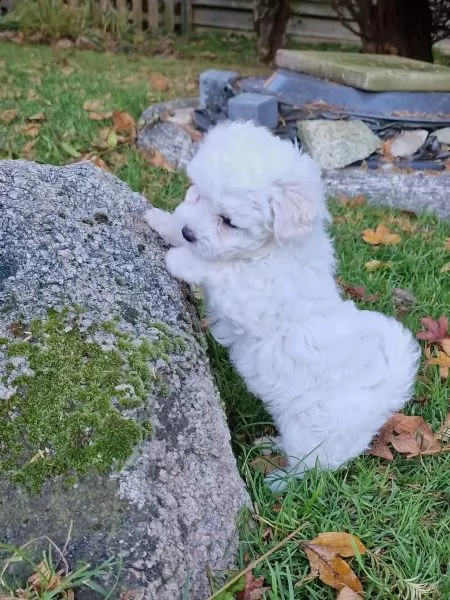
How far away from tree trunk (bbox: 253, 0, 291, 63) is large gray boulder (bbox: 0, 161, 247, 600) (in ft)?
29.4

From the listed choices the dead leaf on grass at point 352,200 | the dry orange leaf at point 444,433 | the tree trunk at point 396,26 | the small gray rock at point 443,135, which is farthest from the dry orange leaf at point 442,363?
the tree trunk at point 396,26

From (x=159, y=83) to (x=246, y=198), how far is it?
20.2ft

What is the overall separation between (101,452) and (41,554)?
0.33 meters

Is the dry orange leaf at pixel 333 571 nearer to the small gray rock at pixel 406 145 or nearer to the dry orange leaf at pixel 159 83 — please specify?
the small gray rock at pixel 406 145

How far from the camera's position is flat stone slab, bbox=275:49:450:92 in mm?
6203

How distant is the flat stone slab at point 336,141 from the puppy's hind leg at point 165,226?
3281 millimetres

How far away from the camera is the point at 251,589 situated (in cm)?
220

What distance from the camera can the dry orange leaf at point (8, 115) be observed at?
6.38m

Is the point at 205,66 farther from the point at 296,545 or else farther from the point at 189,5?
the point at 296,545

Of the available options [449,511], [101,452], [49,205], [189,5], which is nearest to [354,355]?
[449,511]

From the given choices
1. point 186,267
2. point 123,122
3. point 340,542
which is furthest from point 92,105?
point 340,542

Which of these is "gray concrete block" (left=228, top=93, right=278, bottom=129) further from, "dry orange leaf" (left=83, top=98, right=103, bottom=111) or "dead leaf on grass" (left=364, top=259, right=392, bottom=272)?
"dead leaf on grass" (left=364, top=259, right=392, bottom=272)

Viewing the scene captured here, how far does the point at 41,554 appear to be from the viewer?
1.93 metres

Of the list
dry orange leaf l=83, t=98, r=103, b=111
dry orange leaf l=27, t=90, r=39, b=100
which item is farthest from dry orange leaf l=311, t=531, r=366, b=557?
dry orange leaf l=27, t=90, r=39, b=100
